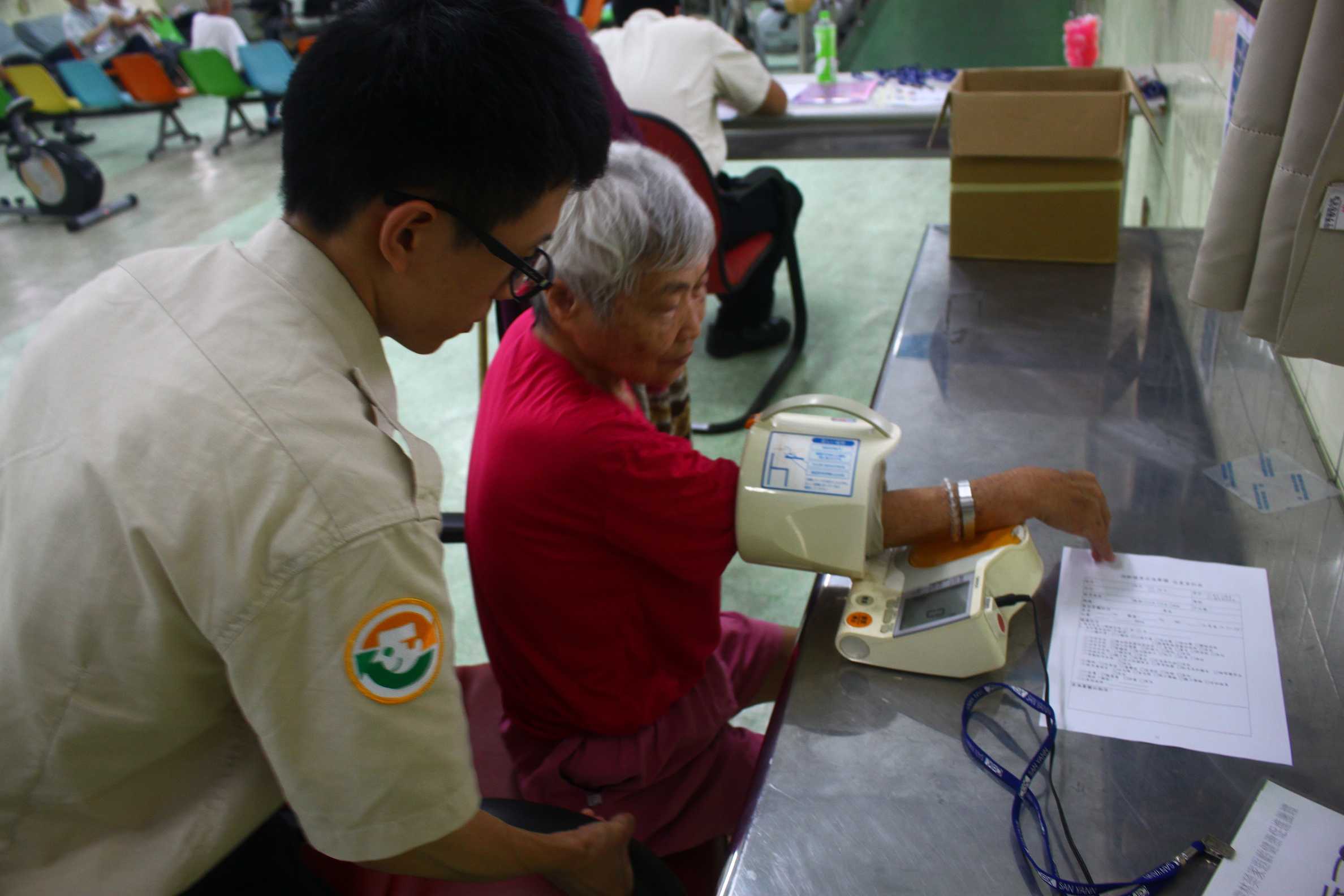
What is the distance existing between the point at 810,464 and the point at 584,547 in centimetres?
29

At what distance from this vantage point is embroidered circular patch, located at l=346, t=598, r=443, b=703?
28.5 inches

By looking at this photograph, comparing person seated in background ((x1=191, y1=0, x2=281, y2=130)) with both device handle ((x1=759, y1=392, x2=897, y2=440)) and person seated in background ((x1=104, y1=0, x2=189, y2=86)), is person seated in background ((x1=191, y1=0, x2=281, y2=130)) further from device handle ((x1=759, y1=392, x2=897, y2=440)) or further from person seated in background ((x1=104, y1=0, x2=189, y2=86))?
device handle ((x1=759, y1=392, x2=897, y2=440))

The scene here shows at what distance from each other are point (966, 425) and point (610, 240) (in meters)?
0.68

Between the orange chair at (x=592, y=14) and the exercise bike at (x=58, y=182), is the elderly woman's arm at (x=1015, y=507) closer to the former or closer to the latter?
the orange chair at (x=592, y=14)

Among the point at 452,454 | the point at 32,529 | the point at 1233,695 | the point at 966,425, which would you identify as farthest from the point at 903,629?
the point at 452,454

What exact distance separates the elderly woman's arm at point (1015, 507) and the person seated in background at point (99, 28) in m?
9.90

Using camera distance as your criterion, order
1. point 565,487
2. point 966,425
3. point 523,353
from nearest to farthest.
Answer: point 565,487
point 523,353
point 966,425

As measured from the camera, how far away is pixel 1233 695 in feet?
3.26

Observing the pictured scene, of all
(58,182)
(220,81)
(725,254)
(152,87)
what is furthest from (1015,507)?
(152,87)

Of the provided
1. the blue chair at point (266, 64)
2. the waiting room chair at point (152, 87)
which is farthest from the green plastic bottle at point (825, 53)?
the waiting room chair at point (152, 87)

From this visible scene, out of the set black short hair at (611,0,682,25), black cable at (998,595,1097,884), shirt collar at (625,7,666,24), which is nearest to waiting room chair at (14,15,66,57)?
black short hair at (611,0,682,25)

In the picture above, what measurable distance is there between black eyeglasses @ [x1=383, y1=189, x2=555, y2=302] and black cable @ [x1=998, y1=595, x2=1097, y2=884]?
61cm

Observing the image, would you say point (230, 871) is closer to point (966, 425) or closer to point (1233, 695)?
point (1233, 695)

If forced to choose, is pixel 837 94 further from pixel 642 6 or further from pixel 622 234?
pixel 622 234
